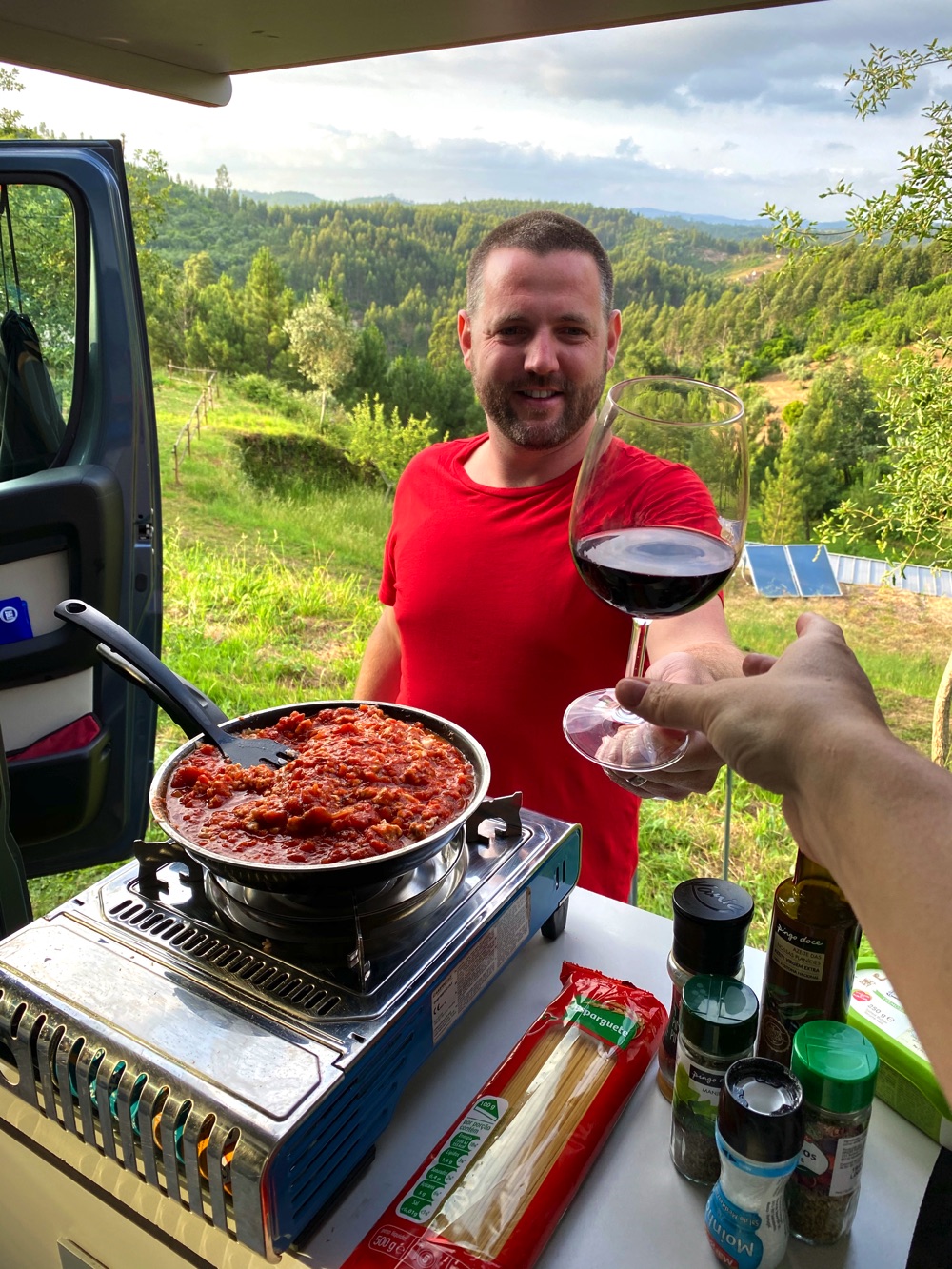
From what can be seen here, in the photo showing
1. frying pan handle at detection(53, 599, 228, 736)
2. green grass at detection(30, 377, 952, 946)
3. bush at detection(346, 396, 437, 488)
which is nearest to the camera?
frying pan handle at detection(53, 599, 228, 736)

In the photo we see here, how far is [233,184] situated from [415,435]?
10.4 feet

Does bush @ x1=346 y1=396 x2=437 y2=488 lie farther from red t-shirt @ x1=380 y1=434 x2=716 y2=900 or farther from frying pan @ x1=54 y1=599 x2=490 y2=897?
frying pan @ x1=54 y1=599 x2=490 y2=897

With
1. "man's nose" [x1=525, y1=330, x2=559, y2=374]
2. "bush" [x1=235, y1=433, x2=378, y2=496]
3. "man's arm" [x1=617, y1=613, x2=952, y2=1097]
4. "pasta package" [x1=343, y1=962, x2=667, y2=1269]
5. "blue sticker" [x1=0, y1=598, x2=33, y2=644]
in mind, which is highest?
"man's nose" [x1=525, y1=330, x2=559, y2=374]

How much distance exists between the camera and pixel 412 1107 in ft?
3.36

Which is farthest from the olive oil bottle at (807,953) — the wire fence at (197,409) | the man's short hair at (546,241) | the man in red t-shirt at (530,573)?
the wire fence at (197,409)

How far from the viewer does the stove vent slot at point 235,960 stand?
0.93 metres

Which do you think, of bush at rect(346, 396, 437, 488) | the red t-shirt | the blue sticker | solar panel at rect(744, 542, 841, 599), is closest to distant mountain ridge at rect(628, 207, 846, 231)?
solar panel at rect(744, 542, 841, 599)

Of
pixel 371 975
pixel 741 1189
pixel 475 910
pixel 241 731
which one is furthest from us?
pixel 241 731

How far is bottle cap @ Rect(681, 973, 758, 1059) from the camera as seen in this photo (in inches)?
33.8

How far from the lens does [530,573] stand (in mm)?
1921

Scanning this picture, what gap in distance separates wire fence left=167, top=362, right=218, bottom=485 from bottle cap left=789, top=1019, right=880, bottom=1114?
7.97 meters

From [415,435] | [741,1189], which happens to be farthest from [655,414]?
[415,435]

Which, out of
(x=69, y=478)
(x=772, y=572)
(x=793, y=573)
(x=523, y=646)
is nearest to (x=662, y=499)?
(x=523, y=646)

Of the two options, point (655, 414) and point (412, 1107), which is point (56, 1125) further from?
point (655, 414)
